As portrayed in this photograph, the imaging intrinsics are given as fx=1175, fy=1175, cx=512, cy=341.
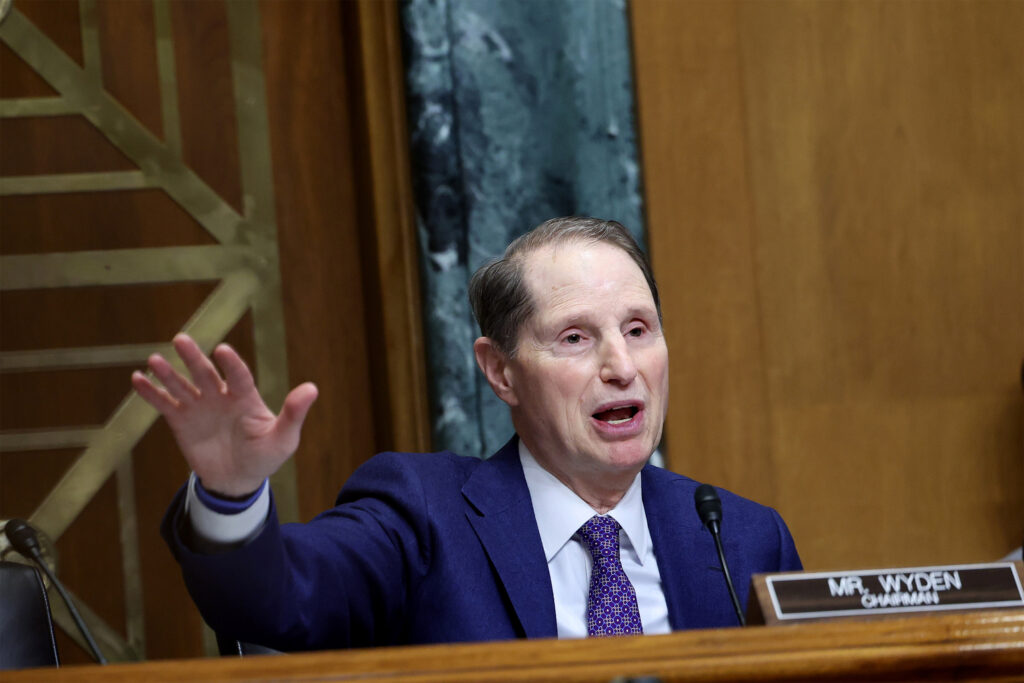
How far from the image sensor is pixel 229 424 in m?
1.29

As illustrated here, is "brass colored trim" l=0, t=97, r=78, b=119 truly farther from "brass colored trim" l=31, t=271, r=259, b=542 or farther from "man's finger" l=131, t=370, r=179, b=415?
"man's finger" l=131, t=370, r=179, b=415

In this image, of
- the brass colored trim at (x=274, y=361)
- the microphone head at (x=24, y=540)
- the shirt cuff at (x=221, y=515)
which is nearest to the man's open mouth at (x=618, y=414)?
the shirt cuff at (x=221, y=515)

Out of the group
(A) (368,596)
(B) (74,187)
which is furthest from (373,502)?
(B) (74,187)

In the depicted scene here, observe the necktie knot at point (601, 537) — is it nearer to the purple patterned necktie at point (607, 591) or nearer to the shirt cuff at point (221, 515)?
the purple patterned necktie at point (607, 591)

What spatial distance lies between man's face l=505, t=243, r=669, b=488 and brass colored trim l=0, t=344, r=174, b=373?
5.18ft

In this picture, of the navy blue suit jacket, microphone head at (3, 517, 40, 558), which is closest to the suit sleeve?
the navy blue suit jacket

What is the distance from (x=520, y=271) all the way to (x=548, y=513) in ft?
1.33

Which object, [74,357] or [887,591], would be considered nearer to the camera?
[887,591]

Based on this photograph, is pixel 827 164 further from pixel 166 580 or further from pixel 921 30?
pixel 166 580

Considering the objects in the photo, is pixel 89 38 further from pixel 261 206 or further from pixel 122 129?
pixel 261 206

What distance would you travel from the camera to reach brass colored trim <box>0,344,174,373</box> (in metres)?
3.11

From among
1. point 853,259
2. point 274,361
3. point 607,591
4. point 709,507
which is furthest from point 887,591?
point 274,361

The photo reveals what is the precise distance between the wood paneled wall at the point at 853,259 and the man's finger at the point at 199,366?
6.60 ft

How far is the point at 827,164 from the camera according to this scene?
126 inches
